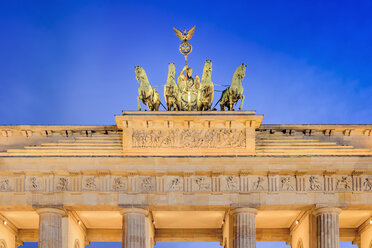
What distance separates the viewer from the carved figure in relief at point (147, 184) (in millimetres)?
33094

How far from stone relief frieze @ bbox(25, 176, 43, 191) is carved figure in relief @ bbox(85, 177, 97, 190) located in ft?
7.37

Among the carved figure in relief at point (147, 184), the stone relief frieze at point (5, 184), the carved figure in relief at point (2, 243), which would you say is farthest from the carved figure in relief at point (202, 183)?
the carved figure in relief at point (2, 243)

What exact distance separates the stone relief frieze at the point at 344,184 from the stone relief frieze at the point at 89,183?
1190cm

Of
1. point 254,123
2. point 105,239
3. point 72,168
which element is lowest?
point 105,239

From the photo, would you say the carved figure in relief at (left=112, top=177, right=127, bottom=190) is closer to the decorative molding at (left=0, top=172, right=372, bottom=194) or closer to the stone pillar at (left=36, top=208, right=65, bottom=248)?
the decorative molding at (left=0, top=172, right=372, bottom=194)

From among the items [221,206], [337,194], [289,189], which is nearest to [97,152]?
[221,206]

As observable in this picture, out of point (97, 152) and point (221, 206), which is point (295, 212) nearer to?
point (221, 206)

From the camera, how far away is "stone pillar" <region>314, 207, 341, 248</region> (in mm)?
32656

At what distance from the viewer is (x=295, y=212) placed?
35.2 meters

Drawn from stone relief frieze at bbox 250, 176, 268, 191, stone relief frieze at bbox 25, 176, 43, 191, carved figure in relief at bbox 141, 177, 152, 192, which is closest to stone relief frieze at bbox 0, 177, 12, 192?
stone relief frieze at bbox 25, 176, 43, 191

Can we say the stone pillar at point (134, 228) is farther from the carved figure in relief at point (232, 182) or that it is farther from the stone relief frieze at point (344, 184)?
the stone relief frieze at point (344, 184)

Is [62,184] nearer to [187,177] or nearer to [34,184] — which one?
[34,184]

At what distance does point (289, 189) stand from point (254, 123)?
374 cm

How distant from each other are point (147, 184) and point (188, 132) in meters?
3.42
